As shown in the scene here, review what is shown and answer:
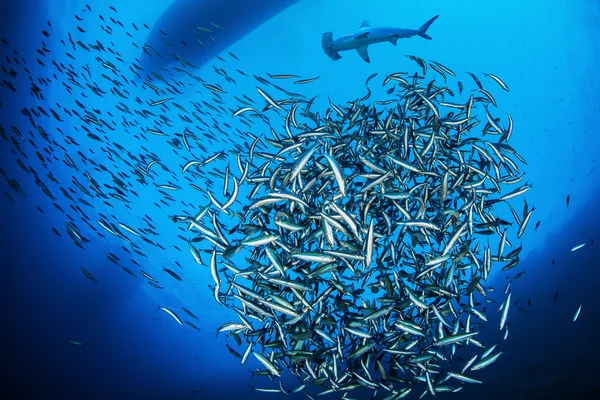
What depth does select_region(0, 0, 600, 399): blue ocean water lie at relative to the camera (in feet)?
47.7

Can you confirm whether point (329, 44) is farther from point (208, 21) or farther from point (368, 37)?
point (208, 21)

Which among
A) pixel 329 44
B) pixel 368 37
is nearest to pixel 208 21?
pixel 329 44

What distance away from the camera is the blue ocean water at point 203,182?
14539 millimetres

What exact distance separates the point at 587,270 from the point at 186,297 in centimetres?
2788

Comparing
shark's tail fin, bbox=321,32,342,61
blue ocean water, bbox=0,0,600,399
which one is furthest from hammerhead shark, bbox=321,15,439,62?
blue ocean water, bbox=0,0,600,399

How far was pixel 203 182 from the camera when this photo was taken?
1730cm

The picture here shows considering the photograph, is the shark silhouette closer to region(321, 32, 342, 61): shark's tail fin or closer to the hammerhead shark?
region(321, 32, 342, 61): shark's tail fin

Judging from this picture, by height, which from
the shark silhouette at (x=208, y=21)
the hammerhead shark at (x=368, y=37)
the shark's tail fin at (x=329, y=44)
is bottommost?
the hammerhead shark at (x=368, y=37)

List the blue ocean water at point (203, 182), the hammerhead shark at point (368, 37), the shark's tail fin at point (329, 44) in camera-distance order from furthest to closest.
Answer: the blue ocean water at point (203, 182)
the shark's tail fin at point (329, 44)
the hammerhead shark at point (368, 37)

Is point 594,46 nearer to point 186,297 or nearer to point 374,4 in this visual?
point 374,4

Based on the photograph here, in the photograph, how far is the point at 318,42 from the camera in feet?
69.4

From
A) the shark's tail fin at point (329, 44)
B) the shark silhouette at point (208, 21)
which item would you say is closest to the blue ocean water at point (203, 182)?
the shark silhouette at point (208, 21)

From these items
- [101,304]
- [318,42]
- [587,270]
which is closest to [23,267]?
[101,304]

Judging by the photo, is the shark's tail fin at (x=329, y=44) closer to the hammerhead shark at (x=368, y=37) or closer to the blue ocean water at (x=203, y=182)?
the hammerhead shark at (x=368, y=37)
